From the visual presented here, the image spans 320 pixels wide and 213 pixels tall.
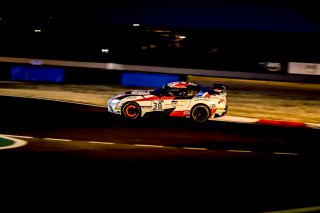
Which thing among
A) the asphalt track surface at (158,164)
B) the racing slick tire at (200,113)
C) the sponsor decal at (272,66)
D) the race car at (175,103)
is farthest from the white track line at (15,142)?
the sponsor decal at (272,66)

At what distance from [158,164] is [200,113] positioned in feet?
20.4

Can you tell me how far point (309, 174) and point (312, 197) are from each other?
187cm

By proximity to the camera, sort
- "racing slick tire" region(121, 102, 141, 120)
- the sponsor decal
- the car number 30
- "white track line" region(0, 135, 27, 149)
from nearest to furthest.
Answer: "white track line" region(0, 135, 27, 149)
the car number 30
"racing slick tire" region(121, 102, 141, 120)
the sponsor decal

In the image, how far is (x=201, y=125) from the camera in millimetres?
16453

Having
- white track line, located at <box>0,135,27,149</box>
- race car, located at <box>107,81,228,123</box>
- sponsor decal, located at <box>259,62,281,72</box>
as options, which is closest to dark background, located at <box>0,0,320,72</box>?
sponsor decal, located at <box>259,62,281,72</box>

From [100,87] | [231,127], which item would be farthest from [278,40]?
[231,127]

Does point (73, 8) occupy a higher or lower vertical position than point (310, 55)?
higher

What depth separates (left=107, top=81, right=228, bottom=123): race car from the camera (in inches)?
648

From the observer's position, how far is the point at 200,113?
1672 cm

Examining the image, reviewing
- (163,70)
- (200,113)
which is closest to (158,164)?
(200,113)

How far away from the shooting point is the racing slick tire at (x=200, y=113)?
54.5 feet

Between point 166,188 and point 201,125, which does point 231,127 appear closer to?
point 201,125

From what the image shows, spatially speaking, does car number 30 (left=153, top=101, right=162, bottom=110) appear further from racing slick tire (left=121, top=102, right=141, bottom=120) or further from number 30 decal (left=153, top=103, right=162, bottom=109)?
racing slick tire (left=121, top=102, right=141, bottom=120)

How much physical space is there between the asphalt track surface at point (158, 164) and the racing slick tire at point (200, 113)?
46 cm
